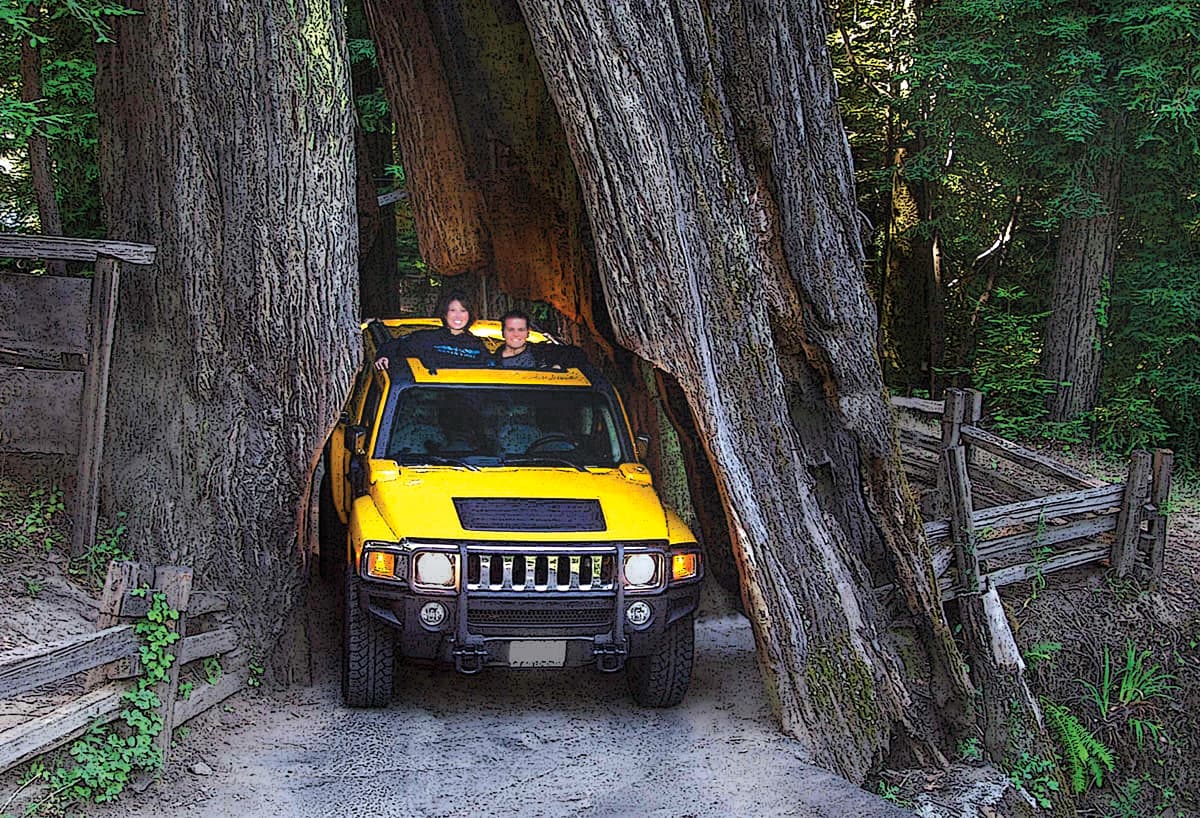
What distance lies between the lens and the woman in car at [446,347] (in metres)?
9.42

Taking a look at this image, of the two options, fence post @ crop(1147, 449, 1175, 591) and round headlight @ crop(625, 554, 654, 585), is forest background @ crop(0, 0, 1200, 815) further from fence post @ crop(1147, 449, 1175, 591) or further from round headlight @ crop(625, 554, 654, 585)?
round headlight @ crop(625, 554, 654, 585)

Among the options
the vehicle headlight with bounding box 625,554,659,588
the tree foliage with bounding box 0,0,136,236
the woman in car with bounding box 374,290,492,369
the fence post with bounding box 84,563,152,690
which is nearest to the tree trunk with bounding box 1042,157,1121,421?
the woman in car with bounding box 374,290,492,369

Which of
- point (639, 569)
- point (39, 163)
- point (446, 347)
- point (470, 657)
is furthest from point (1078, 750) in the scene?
point (39, 163)

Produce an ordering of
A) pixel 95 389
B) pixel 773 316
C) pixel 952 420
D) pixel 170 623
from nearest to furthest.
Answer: pixel 170 623 → pixel 95 389 → pixel 773 316 → pixel 952 420

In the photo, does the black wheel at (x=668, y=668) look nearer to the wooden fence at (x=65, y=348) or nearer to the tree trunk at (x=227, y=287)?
the tree trunk at (x=227, y=287)

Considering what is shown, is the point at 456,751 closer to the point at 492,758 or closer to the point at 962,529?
the point at 492,758

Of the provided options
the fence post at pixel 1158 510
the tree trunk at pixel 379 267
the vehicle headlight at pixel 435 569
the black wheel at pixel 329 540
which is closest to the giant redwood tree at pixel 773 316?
the vehicle headlight at pixel 435 569

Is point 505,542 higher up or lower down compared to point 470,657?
higher up

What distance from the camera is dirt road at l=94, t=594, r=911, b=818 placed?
6.59 meters

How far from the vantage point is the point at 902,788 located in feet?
26.2

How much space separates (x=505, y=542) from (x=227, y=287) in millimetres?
2666

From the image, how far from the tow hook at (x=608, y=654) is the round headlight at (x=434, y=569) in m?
1.03

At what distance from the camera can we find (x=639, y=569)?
25.1ft

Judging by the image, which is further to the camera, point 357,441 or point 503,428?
point 503,428
